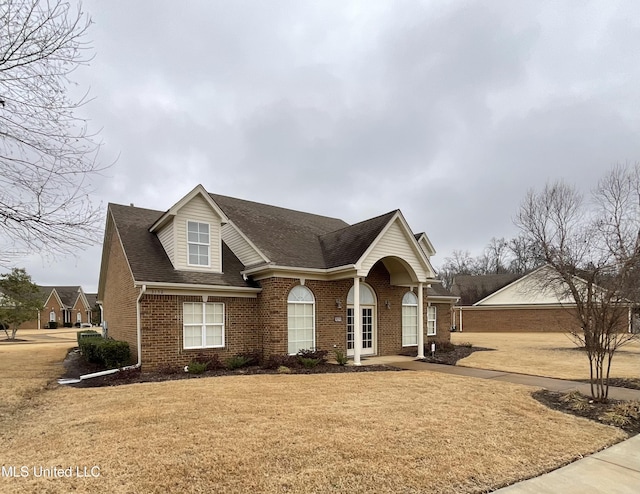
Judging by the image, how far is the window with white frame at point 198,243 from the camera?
1486 cm

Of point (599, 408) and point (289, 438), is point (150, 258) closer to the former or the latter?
point (289, 438)

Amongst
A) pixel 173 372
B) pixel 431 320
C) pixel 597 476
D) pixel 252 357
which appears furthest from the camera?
pixel 431 320

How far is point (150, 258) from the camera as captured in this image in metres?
14.3

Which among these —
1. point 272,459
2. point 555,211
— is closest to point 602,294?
point 272,459

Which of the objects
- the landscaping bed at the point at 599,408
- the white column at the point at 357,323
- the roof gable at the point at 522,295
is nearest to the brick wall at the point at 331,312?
the white column at the point at 357,323

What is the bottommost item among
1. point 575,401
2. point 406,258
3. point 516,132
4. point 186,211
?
point 575,401

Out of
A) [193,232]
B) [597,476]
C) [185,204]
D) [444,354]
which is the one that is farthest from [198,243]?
[597,476]

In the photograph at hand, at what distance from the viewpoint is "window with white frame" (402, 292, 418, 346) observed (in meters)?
18.7

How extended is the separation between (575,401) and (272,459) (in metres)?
6.94

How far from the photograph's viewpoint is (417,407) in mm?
7848

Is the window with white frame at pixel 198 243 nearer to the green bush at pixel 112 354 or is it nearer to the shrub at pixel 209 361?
the shrub at pixel 209 361

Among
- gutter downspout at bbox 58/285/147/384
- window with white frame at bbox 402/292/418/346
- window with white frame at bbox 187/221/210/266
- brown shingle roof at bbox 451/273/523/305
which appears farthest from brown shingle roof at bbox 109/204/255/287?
brown shingle roof at bbox 451/273/523/305

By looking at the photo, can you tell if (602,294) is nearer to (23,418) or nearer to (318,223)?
(23,418)

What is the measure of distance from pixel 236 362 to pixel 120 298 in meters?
6.02
